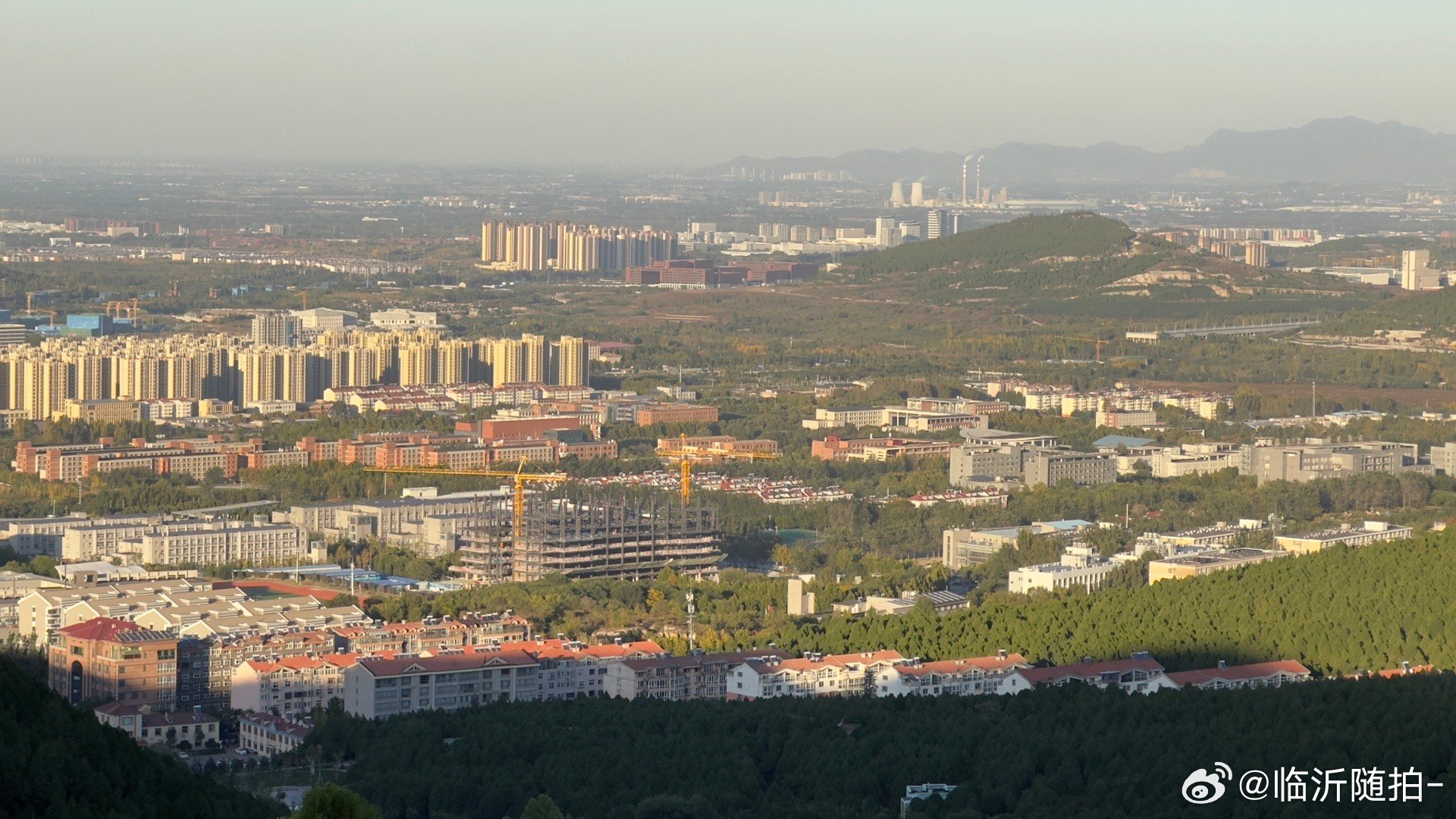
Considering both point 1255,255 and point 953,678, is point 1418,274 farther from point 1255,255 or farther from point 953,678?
point 953,678

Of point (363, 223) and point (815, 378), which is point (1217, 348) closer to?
point (815, 378)

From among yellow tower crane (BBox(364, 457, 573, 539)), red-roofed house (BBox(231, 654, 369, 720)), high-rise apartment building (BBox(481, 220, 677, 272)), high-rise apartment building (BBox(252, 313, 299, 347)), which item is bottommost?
yellow tower crane (BBox(364, 457, 573, 539))

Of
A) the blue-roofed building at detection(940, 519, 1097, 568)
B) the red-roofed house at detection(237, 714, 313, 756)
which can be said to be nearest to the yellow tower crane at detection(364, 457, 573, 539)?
the blue-roofed building at detection(940, 519, 1097, 568)

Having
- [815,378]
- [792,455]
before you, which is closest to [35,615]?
[792,455]

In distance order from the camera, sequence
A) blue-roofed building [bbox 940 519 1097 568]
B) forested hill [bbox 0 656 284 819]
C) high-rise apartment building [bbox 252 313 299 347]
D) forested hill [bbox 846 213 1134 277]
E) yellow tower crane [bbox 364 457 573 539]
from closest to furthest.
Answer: forested hill [bbox 0 656 284 819] < blue-roofed building [bbox 940 519 1097 568] < yellow tower crane [bbox 364 457 573 539] < high-rise apartment building [bbox 252 313 299 347] < forested hill [bbox 846 213 1134 277]

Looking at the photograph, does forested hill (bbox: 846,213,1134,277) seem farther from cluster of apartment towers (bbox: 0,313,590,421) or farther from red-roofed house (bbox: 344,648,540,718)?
red-roofed house (bbox: 344,648,540,718)

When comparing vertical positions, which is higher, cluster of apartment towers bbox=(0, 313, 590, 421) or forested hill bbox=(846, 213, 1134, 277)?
forested hill bbox=(846, 213, 1134, 277)

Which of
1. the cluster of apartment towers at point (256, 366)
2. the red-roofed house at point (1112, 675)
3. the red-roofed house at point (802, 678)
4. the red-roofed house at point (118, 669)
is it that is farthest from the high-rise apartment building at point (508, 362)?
the red-roofed house at point (1112, 675)
